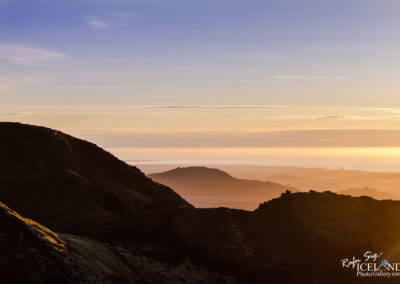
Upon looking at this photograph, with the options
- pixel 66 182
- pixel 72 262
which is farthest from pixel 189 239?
pixel 66 182

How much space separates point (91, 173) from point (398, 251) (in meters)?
55.8

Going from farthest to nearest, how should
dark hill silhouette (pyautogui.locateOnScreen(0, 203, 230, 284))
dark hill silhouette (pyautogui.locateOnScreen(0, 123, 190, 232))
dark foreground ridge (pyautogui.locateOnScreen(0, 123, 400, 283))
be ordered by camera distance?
dark hill silhouette (pyautogui.locateOnScreen(0, 123, 190, 232)), dark foreground ridge (pyautogui.locateOnScreen(0, 123, 400, 283)), dark hill silhouette (pyautogui.locateOnScreen(0, 203, 230, 284))

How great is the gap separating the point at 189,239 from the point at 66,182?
32.5m

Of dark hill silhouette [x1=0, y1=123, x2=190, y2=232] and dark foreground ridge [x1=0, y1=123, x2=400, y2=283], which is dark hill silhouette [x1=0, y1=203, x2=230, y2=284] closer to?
dark foreground ridge [x1=0, y1=123, x2=400, y2=283]

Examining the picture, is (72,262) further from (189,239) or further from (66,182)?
(66,182)

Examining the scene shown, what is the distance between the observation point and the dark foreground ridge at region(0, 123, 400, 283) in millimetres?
36594

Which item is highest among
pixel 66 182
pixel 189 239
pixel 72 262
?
pixel 66 182

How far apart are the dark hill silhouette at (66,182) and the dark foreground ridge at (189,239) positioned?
0.32m

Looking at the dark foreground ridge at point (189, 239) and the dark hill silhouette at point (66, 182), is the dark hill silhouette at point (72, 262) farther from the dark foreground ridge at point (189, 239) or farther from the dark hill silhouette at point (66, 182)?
the dark hill silhouette at point (66, 182)

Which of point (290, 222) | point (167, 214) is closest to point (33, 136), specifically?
point (167, 214)

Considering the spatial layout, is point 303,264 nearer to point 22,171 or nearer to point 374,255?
point 374,255

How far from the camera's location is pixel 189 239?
48.3m

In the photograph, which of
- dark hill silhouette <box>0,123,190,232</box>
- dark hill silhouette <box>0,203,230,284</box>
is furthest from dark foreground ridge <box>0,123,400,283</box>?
dark hill silhouette <box>0,123,190,232</box>

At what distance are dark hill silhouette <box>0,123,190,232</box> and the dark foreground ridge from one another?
0.32 m
